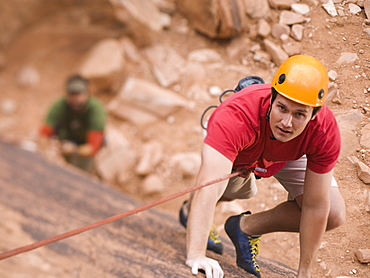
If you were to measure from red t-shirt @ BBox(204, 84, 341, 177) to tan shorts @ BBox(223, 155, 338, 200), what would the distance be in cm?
4

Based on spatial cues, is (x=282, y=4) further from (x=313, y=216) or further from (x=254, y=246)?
(x=254, y=246)

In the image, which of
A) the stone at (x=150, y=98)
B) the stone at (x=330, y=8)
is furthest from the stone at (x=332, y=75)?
the stone at (x=150, y=98)

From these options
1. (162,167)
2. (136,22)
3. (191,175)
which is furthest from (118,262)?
(136,22)

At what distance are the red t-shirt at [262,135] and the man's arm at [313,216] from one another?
0.05 m

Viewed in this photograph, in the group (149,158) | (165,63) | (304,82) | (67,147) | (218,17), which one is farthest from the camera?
(165,63)

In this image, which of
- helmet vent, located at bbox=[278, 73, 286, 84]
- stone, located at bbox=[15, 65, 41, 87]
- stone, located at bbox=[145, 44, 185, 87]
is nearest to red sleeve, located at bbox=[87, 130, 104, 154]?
stone, located at bbox=[145, 44, 185, 87]

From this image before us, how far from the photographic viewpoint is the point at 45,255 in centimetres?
236

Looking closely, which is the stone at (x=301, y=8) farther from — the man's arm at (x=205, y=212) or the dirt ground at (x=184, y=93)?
the man's arm at (x=205, y=212)

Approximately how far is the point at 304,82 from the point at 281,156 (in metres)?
0.32

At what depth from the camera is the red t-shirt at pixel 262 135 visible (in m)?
1.39

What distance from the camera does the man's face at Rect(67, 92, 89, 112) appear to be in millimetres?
4055

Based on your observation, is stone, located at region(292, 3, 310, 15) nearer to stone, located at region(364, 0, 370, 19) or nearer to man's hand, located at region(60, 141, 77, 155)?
stone, located at region(364, 0, 370, 19)

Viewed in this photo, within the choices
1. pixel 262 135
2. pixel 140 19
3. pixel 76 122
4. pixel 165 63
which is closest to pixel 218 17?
pixel 262 135

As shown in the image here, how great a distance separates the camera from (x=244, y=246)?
1636mm
